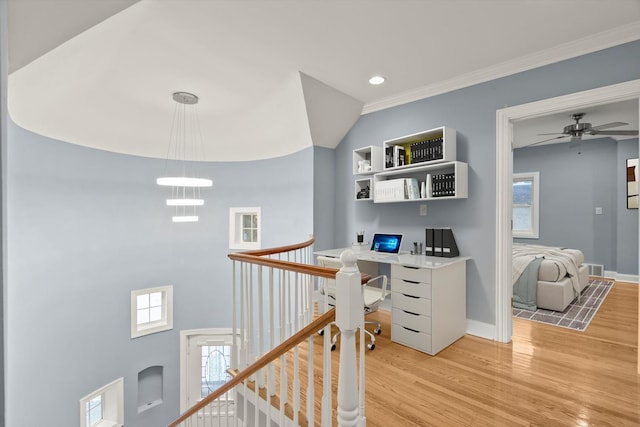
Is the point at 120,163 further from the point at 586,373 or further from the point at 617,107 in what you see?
the point at 617,107

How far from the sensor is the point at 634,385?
213cm

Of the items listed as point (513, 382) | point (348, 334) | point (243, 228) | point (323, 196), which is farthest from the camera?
point (243, 228)

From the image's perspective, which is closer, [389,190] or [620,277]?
[389,190]

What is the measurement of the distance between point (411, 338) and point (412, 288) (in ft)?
1.52

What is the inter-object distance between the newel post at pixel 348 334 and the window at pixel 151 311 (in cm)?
468

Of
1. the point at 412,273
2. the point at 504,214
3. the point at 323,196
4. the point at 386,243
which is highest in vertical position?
the point at 323,196

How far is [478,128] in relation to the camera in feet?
10.2

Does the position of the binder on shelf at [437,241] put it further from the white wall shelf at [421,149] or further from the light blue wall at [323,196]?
the light blue wall at [323,196]

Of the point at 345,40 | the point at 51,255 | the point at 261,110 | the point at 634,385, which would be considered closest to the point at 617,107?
the point at 634,385

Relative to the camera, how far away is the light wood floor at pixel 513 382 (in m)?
1.84

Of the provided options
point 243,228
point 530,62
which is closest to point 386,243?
point 530,62

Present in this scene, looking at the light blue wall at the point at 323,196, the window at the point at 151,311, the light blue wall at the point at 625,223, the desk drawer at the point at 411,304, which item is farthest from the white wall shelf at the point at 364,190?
the light blue wall at the point at 625,223

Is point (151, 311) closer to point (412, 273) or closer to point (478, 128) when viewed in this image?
point (412, 273)

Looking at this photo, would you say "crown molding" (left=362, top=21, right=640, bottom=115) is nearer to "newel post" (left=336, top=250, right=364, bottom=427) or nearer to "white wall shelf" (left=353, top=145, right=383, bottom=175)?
"white wall shelf" (left=353, top=145, right=383, bottom=175)
